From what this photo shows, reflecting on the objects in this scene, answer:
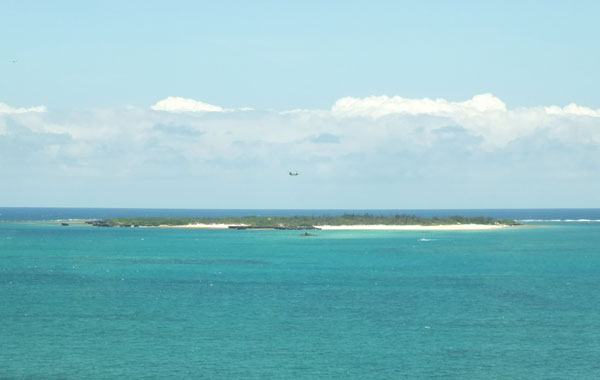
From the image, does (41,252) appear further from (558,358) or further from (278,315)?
(558,358)

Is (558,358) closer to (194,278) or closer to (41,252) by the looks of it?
(194,278)

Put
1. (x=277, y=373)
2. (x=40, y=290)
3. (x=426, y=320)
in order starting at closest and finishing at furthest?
(x=277, y=373) → (x=426, y=320) → (x=40, y=290)

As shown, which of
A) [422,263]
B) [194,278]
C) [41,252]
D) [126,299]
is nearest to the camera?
[126,299]

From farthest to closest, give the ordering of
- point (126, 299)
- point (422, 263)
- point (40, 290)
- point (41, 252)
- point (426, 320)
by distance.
A: point (41, 252)
point (422, 263)
point (40, 290)
point (126, 299)
point (426, 320)

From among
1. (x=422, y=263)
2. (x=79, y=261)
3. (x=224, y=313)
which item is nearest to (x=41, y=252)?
(x=79, y=261)

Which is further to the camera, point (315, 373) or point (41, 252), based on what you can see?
point (41, 252)

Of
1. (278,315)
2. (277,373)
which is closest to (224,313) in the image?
(278,315)
